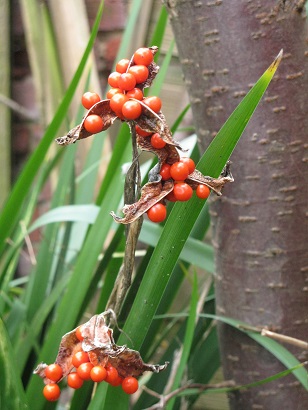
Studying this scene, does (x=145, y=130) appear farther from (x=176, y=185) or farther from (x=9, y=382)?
(x=9, y=382)

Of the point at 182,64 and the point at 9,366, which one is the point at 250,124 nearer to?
the point at 182,64

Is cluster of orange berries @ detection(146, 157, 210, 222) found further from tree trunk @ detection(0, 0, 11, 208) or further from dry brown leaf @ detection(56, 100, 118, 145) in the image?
tree trunk @ detection(0, 0, 11, 208)

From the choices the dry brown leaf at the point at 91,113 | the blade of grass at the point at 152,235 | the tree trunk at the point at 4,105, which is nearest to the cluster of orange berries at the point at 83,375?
the dry brown leaf at the point at 91,113

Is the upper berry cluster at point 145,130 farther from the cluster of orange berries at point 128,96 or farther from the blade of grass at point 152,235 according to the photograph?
the blade of grass at point 152,235

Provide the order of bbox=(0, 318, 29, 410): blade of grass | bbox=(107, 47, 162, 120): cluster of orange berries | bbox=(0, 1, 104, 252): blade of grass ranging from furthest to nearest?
bbox=(0, 1, 104, 252): blade of grass < bbox=(0, 318, 29, 410): blade of grass < bbox=(107, 47, 162, 120): cluster of orange berries

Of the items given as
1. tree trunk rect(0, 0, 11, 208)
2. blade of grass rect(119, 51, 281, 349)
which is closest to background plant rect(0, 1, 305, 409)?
blade of grass rect(119, 51, 281, 349)

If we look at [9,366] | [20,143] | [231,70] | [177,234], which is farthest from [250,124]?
[20,143]
